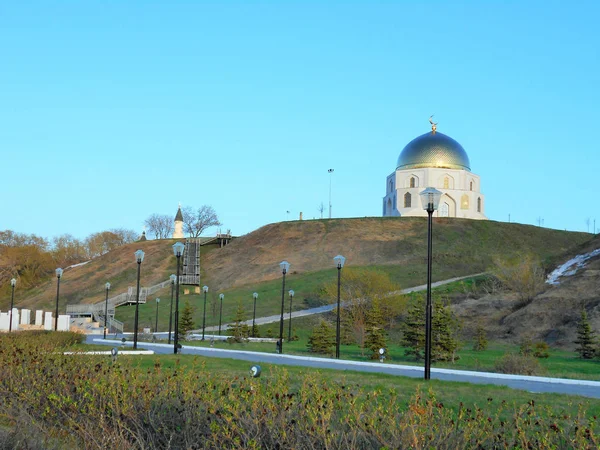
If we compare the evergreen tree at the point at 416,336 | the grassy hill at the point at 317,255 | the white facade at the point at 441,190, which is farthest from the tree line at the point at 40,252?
the evergreen tree at the point at 416,336

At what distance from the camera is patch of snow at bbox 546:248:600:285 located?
46.6m

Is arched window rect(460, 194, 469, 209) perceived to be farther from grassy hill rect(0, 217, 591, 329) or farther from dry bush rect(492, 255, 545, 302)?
dry bush rect(492, 255, 545, 302)

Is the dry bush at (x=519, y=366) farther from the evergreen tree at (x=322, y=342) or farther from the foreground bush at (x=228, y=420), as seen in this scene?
the evergreen tree at (x=322, y=342)

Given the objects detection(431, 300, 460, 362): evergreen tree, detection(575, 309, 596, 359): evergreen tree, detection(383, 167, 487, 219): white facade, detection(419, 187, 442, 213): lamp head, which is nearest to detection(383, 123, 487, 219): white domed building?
detection(383, 167, 487, 219): white facade

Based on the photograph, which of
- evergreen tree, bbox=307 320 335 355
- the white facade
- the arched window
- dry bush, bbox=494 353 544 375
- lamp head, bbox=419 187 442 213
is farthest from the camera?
the arched window

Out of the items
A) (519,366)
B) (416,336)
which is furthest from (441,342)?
(519,366)

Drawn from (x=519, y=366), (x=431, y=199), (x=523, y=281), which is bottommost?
(x=519, y=366)

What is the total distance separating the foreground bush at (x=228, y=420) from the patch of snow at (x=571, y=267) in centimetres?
3977

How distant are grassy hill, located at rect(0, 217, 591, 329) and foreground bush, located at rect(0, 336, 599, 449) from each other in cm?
4891


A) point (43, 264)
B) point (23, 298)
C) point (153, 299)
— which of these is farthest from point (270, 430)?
point (43, 264)

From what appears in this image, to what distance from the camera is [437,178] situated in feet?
254

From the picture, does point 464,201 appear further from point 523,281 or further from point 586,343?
point 586,343

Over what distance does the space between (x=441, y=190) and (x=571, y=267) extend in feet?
99.0

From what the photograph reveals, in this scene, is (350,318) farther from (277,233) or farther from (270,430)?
(277,233)
